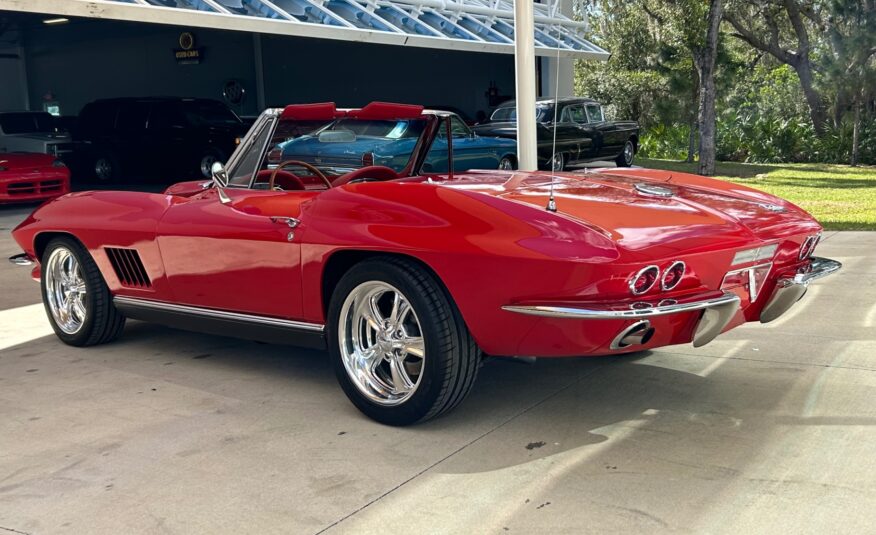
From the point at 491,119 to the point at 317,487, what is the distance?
16.2 meters

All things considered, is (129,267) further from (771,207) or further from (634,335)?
(771,207)

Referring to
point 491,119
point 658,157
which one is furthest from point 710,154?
point 658,157

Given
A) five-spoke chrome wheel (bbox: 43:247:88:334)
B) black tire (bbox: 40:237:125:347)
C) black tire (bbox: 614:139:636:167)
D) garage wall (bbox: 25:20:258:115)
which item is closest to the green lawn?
black tire (bbox: 614:139:636:167)

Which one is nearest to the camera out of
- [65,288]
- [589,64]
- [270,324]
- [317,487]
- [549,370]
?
[317,487]

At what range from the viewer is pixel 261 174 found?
4887mm

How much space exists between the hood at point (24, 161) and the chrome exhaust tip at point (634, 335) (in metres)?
12.9

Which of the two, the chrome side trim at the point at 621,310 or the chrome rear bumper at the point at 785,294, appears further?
the chrome rear bumper at the point at 785,294

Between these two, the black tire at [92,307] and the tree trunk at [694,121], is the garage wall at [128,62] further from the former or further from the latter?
the black tire at [92,307]

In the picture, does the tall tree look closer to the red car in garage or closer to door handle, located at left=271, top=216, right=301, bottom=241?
the red car in garage

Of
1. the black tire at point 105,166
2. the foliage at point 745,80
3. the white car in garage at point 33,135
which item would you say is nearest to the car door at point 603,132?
the foliage at point 745,80

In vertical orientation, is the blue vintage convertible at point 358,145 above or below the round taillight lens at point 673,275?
above

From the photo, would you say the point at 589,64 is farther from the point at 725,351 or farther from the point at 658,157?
the point at 725,351

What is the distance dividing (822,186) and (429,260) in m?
14.6

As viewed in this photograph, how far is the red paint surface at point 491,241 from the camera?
3.55 m
